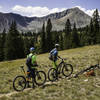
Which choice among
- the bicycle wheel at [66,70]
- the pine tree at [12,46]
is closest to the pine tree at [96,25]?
the pine tree at [12,46]

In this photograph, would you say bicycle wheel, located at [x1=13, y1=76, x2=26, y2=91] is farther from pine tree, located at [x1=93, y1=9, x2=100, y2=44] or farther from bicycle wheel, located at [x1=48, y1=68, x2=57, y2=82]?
pine tree, located at [x1=93, y1=9, x2=100, y2=44]

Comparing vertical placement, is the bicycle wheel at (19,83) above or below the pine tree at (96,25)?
below

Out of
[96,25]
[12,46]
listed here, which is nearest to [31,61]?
[12,46]

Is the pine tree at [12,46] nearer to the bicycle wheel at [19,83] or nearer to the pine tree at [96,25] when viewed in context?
the pine tree at [96,25]

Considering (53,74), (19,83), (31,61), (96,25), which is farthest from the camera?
(96,25)

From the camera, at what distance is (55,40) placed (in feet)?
374

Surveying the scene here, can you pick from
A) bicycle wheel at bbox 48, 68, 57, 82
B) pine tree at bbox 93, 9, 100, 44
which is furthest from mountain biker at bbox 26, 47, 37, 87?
pine tree at bbox 93, 9, 100, 44

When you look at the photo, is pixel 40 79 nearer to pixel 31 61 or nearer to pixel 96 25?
pixel 31 61

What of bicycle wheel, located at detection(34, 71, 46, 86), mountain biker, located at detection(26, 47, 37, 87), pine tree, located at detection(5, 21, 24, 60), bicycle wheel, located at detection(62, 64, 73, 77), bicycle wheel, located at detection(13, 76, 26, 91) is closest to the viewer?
bicycle wheel, located at detection(13, 76, 26, 91)

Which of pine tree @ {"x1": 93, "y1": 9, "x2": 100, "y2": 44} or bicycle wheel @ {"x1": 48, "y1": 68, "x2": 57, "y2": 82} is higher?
pine tree @ {"x1": 93, "y1": 9, "x2": 100, "y2": 44}

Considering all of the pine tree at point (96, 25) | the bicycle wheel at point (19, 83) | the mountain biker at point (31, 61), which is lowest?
the bicycle wheel at point (19, 83)

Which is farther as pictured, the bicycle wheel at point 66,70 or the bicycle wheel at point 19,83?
the bicycle wheel at point 66,70

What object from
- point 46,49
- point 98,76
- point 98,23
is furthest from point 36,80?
point 46,49

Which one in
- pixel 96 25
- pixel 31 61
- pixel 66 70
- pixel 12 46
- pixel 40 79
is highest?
pixel 96 25
